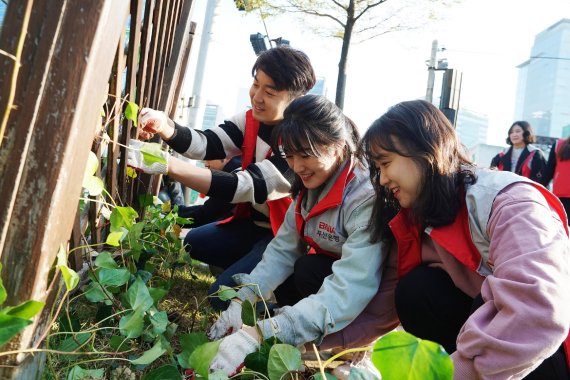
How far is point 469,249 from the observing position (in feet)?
4.24

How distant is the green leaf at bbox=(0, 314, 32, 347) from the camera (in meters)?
0.62

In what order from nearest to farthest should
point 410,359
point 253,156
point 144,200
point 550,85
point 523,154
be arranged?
1. point 410,359
2. point 144,200
3. point 253,156
4. point 523,154
5. point 550,85

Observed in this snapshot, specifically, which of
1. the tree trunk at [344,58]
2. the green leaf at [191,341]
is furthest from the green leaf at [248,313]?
the tree trunk at [344,58]

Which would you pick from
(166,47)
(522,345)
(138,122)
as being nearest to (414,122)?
(522,345)

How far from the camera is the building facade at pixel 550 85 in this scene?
5284 cm

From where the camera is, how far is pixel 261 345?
120cm

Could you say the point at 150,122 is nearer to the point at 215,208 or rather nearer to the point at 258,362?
the point at 258,362

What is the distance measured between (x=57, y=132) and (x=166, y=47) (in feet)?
5.06

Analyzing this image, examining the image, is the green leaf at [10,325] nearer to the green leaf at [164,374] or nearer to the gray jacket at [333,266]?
the green leaf at [164,374]

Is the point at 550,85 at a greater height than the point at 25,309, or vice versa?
the point at 550,85

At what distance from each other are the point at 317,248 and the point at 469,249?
65cm

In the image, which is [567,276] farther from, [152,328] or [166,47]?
[166,47]

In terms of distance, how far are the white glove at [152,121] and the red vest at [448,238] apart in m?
0.92

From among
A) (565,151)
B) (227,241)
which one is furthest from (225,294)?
(565,151)
